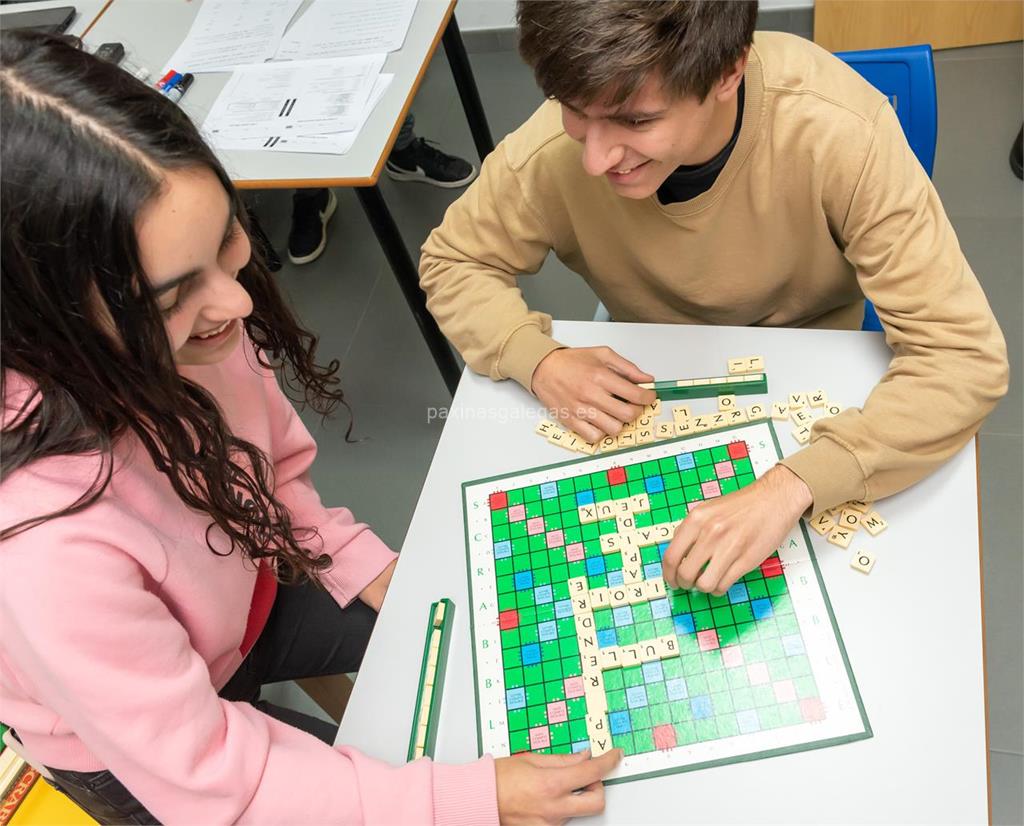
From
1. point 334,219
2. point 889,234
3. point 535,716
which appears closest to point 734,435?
point 889,234

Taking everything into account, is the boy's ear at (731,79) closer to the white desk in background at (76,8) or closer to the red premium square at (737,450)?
the red premium square at (737,450)

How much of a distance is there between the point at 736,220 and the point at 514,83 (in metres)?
2.29

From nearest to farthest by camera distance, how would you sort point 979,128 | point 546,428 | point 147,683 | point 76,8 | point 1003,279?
point 147,683
point 546,428
point 1003,279
point 76,8
point 979,128

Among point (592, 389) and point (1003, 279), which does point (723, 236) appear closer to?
point (592, 389)

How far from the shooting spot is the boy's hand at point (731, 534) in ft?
2.72

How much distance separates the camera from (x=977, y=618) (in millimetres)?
793

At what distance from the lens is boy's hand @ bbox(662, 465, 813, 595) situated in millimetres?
830

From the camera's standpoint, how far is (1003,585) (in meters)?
1.58

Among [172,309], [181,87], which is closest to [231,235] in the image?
[172,309]

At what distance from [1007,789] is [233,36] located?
2406 mm

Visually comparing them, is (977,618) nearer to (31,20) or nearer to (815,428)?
(815,428)

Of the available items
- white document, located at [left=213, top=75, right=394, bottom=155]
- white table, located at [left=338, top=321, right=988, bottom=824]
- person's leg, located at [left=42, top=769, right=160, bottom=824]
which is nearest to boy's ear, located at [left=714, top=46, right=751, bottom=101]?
white table, located at [left=338, top=321, right=988, bottom=824]

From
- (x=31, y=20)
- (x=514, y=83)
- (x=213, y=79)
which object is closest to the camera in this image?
(x=213, y=79)

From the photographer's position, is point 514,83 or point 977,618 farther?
point 514,83
